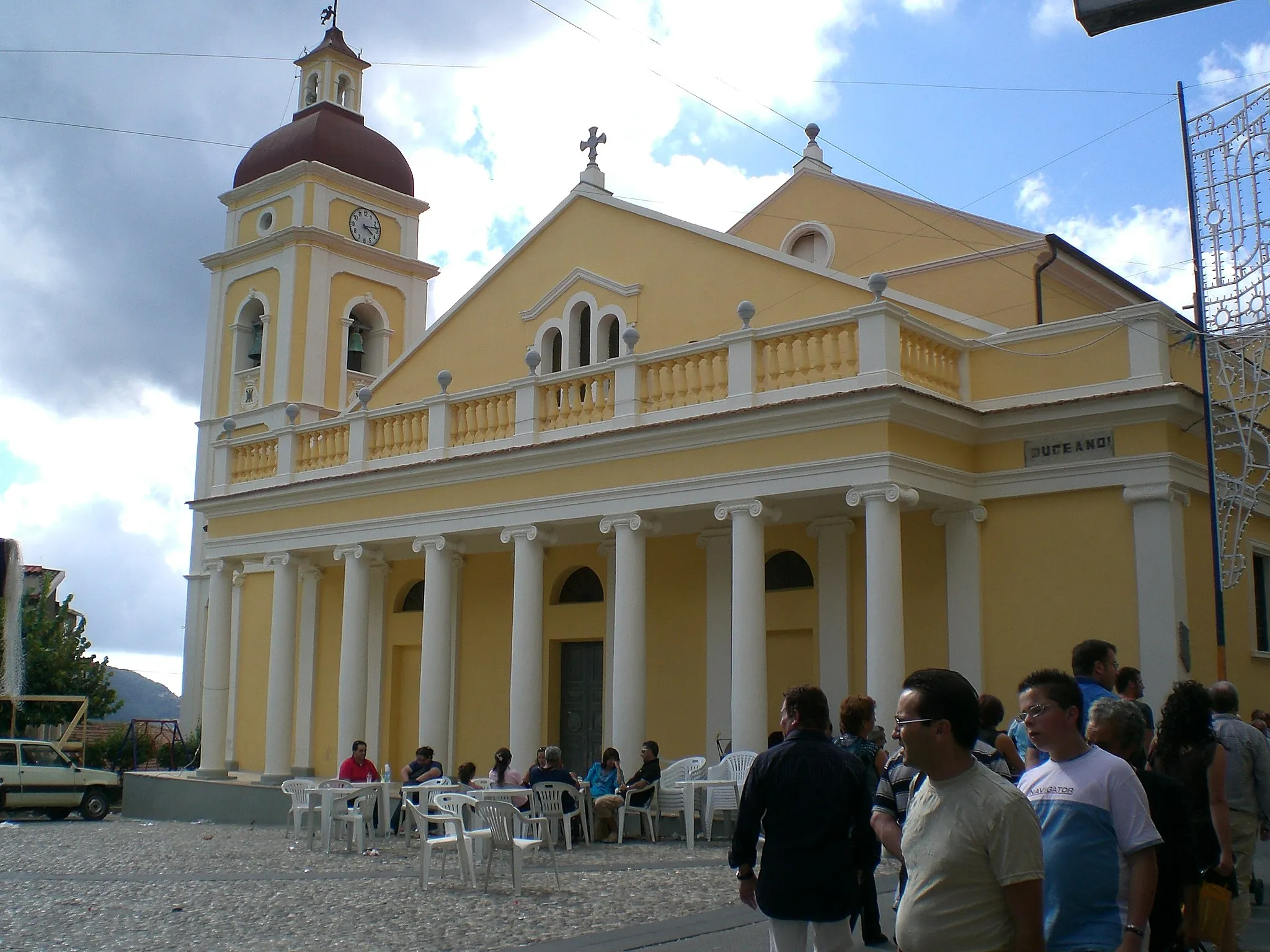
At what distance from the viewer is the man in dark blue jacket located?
517cm

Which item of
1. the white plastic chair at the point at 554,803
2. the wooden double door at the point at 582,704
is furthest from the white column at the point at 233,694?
the white plastic chair at the point at 554,803

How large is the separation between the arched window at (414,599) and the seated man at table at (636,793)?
7.93 meters

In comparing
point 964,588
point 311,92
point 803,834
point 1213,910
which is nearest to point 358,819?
point 964,588

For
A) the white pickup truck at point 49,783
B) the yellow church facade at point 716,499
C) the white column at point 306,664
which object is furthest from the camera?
the white pickup truck at point 49,783

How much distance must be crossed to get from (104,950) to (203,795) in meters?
13.2

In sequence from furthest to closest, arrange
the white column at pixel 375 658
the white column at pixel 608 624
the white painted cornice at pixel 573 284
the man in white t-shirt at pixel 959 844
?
1. the white column at pixel 375 658
2. the white painted cornice at pixel 573 284
3. the white column at pixel 608 624
4. the man in white t-shirt at pixel 959 844

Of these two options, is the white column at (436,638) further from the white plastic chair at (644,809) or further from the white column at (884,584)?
the white column at (884,584)

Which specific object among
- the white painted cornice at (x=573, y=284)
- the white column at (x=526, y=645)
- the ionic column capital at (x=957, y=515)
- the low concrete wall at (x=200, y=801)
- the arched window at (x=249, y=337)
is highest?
the arched window at (x=249, y=337)

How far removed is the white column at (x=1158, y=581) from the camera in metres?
13.8

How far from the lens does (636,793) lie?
15008mm

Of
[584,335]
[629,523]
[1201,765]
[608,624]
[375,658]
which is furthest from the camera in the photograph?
[375,658]

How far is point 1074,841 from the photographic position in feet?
13.9

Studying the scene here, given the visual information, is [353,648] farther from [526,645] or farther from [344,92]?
[344,92]

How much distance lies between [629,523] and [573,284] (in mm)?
5289
